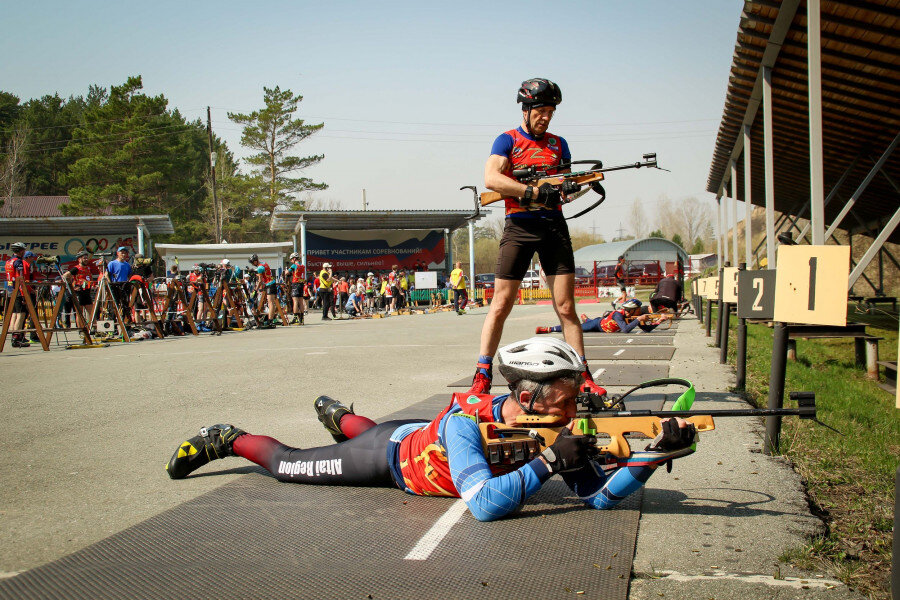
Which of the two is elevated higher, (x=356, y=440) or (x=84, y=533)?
(x=356, y=440)

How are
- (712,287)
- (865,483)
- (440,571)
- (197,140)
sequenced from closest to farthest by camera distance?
(440,571) → (865,483) → (712,287) → (197,140)

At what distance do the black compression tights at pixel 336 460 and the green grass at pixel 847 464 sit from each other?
2.03 meters

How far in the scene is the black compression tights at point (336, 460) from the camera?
12.8 ft

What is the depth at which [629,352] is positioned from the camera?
1058 cm

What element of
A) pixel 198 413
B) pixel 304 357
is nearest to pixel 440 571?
pixel 198 413

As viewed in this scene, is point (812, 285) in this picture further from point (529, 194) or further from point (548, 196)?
point (529, 194)

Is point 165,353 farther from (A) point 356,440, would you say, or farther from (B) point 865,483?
(B) point 865,483

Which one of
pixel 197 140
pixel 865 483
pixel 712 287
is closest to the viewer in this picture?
pixel 865 483

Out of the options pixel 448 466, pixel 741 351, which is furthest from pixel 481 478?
pixel 741 351

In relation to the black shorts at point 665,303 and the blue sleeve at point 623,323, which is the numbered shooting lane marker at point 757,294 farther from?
the black shorts at point 665,303

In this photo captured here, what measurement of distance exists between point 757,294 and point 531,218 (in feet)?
5.93

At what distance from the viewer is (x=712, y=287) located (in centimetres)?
1246

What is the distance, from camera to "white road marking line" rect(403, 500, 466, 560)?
305cm

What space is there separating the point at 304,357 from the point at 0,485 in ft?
22.4
